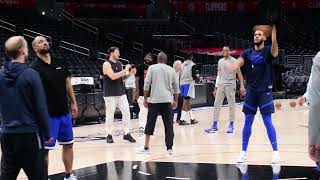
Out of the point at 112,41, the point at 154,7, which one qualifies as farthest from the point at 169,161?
the point at 154,7

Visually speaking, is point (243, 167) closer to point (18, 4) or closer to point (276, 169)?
point (276, 169)

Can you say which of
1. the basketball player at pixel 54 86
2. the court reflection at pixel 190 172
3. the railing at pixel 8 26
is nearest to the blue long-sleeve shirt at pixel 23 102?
the basketball player at pixel 54 86

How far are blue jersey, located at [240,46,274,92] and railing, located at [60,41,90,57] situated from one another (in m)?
16.5

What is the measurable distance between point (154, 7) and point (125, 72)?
876 inches

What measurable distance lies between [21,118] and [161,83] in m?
4.16

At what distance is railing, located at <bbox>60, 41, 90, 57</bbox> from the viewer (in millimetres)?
23641

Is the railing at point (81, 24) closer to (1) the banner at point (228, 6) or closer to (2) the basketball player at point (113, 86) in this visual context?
(1) the banner at point (228, 6)

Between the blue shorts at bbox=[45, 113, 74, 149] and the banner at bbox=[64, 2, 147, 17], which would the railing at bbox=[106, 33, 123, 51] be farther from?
the blue shorts at bbox=[45, 113, 74, 149]

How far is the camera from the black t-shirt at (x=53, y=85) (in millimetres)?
6172

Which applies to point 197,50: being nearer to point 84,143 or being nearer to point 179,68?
point 179,68

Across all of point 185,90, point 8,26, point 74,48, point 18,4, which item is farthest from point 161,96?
point 18,4

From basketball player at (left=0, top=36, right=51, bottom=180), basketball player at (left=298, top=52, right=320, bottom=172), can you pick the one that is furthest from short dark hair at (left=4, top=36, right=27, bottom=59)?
basketball player at (left=298, top=52, right=320, bottom=172)

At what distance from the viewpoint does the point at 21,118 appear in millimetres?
4605

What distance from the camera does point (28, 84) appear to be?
15.1 ft
